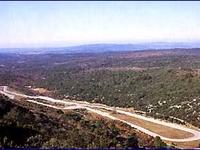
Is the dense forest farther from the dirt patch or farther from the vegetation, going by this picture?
the vegetation

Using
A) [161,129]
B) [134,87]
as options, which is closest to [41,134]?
[161,129]

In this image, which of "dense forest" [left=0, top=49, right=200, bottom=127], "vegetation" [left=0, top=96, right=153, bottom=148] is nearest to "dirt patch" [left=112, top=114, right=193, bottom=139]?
"dense forest" [left=0, top=49, right=200, bottom=127]

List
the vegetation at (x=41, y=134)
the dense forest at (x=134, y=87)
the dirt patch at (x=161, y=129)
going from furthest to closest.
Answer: the dense forest at (x=134, y=87) < the dirt patch at (x=161, y=129) < the vegetation at (x=41, y=134)

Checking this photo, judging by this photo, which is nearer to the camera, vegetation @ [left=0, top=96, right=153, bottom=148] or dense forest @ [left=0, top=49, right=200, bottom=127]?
vegetation @ [left=0, top=96, right=153, bottom=148]

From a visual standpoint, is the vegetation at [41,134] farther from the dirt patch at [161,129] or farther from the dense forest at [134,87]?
the dense forest at [134,87]

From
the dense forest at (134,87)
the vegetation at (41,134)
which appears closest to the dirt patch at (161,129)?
the dense forest at (134,87)

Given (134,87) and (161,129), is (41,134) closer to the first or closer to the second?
(161,129)

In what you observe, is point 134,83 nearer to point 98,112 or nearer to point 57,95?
point 57,95

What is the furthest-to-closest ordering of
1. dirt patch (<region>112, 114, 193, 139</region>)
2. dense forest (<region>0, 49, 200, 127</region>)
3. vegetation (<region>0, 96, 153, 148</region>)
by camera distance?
dense forest (<region>0, 49, 200, 127</region>) → dirt patch (<region>112, 114, 193, 139</region>) → vegetation (<region>0, 96, 153, 148</region>)

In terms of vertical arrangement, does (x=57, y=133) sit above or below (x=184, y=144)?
above

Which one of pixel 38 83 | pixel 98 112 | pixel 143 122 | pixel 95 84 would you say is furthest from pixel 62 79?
pixel 143 122

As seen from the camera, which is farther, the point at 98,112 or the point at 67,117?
the point at 98,112
